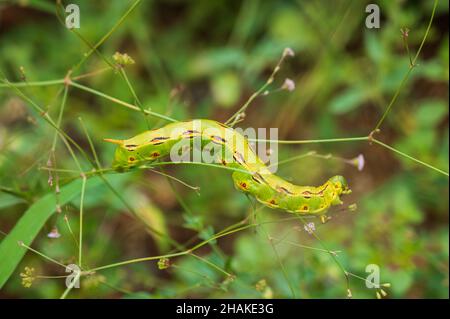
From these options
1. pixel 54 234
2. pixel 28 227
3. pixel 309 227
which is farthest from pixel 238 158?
pixel 28 227

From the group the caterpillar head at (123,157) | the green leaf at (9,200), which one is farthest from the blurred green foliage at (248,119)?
the caterpillar head at (123,157)

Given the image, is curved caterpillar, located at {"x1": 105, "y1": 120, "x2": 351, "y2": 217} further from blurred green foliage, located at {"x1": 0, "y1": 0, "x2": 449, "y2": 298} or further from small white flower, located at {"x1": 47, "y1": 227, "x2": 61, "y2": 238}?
blurred green foliage, located at {"x1": 0, "y1": 0, "x2": 449, "y2": 298}

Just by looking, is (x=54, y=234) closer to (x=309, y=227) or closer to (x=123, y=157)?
(x=123, y=157)

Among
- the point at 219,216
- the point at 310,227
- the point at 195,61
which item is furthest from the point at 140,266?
the point at 310,227

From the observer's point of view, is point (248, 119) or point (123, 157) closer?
point (123, 157)

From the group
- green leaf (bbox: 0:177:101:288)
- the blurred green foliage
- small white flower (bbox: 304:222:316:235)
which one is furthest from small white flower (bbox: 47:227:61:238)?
small white flower (bbox: 304:222:316:235)

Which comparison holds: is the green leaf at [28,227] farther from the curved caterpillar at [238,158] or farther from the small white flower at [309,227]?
the small white flower at [309,227]
